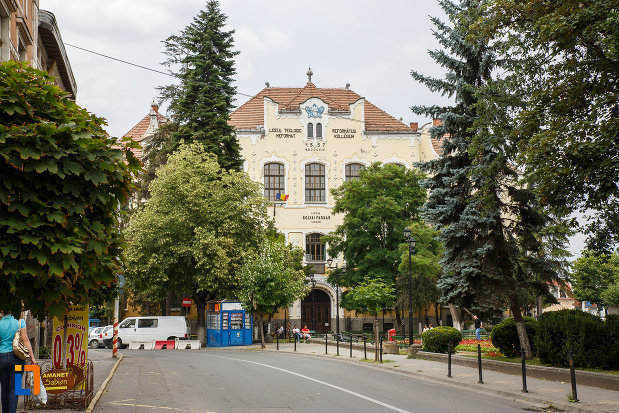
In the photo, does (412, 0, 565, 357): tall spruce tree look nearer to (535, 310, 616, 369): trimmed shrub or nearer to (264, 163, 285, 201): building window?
(535, 310, 616, 369): trimmed shrub

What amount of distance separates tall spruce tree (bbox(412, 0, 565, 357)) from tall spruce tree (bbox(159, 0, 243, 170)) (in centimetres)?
2403

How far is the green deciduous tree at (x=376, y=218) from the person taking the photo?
4719cm

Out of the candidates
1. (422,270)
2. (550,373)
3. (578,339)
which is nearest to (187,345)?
(422,270)

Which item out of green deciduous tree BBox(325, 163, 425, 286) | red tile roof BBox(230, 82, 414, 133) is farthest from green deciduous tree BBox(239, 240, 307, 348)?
red tile roof BBox(230, 82, 414, 133)

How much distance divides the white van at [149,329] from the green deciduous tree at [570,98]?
29.9m

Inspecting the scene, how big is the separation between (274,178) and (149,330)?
1989 cm

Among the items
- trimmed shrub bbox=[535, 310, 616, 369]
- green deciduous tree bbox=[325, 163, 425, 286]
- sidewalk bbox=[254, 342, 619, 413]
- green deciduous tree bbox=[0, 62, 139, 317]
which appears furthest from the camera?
green deciduous tree bbox=[325, 163, 425, 286]

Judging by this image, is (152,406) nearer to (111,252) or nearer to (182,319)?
(111,252)

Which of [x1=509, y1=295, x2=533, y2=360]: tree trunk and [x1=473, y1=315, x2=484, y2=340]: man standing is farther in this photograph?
[x1=473, y1=315, x2=484, y2=340]: man standing

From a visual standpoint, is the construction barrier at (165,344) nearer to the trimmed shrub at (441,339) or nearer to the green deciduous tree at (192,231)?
the green deciduous tree at (192,231)

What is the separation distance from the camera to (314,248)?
5672cm

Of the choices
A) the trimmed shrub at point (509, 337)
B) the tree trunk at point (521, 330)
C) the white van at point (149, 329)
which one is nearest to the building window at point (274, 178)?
the white van at point (149, 329)

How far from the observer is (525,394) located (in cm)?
1477

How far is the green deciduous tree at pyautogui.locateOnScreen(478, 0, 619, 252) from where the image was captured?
559 inches
